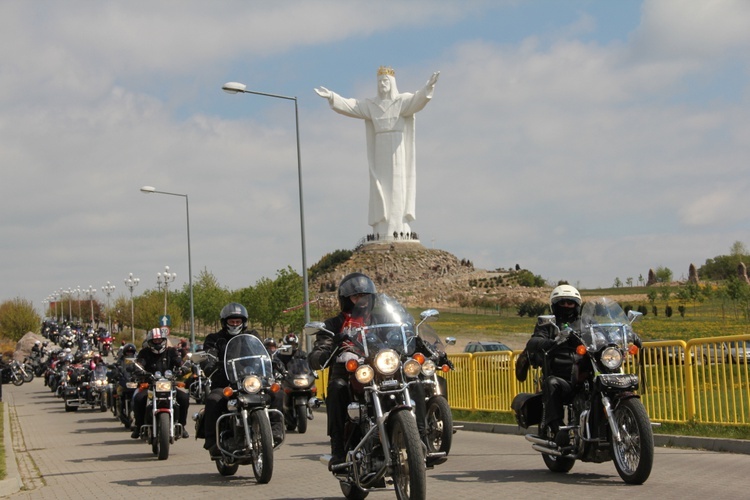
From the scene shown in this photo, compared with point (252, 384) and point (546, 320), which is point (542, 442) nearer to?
point (546, 320)

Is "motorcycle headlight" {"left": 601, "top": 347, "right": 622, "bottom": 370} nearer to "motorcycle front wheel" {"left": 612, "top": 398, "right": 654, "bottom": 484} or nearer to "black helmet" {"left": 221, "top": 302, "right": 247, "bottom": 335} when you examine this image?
"motorcycle front wheel" {"left": 612, "top": 398, "right": 654, "bottom": 484}

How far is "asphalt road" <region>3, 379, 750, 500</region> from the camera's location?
873 cm

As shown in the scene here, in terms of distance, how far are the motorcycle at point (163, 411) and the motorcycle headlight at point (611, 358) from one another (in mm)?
6301

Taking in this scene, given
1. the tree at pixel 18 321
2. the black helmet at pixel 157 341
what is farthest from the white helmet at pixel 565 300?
the tree at pixel 18 321

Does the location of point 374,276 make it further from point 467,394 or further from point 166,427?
point 166,427

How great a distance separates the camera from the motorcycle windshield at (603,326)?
8.96 metres

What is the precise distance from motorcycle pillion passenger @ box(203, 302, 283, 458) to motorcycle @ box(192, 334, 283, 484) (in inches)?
3.4

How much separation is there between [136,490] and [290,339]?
8.15 metres

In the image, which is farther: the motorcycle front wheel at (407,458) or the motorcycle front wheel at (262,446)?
the motorcycle front wheel at (262,446)

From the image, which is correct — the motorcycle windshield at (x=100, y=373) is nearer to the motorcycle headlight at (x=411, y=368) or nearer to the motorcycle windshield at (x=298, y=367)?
the motorcycle windshield at (x=298, y=367)

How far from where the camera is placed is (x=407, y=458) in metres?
6.73

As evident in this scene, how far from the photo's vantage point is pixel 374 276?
286 ft

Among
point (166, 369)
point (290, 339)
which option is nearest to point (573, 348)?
point (166, 369)

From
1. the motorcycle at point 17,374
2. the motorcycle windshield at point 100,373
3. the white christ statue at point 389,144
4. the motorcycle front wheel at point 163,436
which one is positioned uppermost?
the white christ statue at point 389,144
